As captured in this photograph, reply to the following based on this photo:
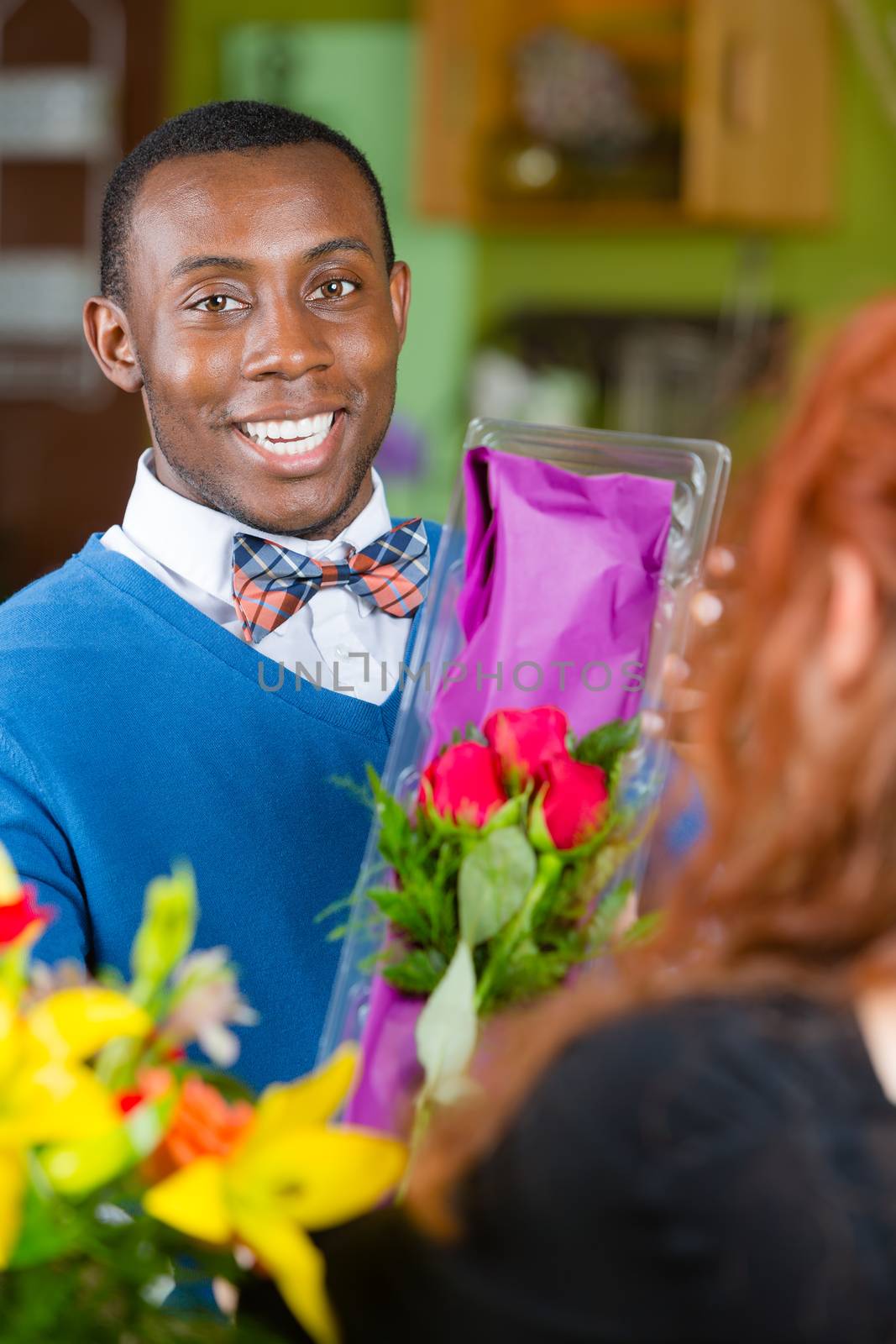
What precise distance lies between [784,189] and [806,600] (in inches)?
106

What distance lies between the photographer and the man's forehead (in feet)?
3.54

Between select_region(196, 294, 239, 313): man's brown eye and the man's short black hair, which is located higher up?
the man's short black hair

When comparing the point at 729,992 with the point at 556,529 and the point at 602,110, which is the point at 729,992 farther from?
the point at 602,110

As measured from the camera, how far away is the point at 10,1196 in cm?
51

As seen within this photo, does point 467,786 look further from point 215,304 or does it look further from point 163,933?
point 215,304

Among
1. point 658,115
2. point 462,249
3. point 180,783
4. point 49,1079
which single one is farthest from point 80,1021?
point 462,249

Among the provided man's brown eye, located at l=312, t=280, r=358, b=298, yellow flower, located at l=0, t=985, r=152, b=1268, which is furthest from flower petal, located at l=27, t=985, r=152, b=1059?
man's brown eye, located at l=312, t=280, r=358, b=298

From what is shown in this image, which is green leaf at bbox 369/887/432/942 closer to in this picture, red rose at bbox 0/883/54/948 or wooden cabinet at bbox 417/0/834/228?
red rose at bbox 0/883/54/948

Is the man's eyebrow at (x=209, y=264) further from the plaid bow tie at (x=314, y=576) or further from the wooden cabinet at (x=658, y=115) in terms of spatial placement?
the wooden cabinet at (x=658, y=115)

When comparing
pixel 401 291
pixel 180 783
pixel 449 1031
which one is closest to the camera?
pixel 449 1031

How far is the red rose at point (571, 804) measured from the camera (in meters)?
0.75

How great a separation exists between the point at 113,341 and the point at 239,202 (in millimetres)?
159

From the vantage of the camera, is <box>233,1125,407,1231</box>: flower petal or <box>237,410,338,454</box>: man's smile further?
<box>237,410,338,454</box>: man's smile

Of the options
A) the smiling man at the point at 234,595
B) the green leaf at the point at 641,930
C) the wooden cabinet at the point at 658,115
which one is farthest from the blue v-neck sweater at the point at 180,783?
the wooden cabinet at the point at 658,115
